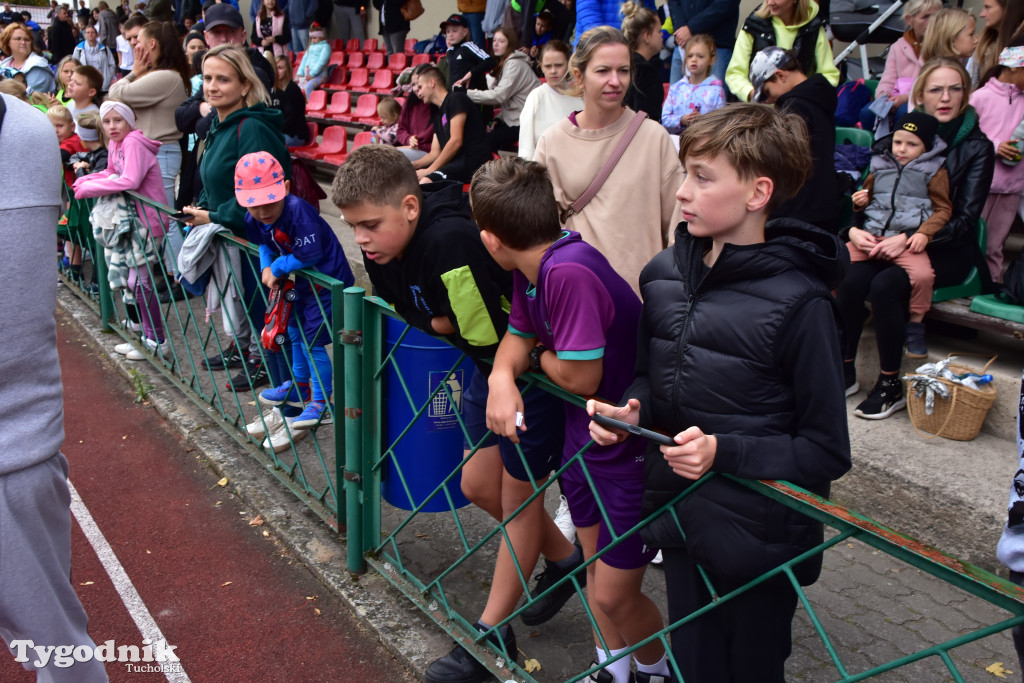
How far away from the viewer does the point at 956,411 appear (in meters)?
3.93

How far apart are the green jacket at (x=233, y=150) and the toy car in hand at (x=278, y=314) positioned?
702 mm

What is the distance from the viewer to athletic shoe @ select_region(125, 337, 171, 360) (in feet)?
18.9

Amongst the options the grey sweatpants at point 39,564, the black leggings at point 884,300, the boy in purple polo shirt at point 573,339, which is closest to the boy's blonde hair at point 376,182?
the boy in purple polo shirt at point 573,339

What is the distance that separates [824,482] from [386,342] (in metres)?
1.72

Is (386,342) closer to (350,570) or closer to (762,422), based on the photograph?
(350,570)

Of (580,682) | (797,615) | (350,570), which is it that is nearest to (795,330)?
(580,682)

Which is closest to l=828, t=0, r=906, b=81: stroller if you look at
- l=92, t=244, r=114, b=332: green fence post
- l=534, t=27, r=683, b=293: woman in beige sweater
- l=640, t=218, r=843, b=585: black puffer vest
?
l=534, t=27, r=683, b=293: woman in beige sweater

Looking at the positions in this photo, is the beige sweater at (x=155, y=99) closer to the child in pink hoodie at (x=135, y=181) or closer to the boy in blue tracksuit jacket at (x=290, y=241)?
the child in pink hoodie at (x=135, y=181)

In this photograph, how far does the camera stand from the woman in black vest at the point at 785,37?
5262 mm

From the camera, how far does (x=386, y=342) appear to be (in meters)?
3.07

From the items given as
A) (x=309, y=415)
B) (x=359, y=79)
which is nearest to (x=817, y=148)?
(x=309, y=415)

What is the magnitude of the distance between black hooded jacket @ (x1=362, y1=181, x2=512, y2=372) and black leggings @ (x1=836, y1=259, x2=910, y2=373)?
238cm

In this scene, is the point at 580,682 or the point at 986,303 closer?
the point at 580,682

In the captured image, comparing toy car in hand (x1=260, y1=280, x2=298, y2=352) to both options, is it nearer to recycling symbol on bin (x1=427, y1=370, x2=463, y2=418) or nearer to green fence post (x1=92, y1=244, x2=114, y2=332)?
recycling symbol on bin (x1=427, y1=370, x2=463, y2=418)
